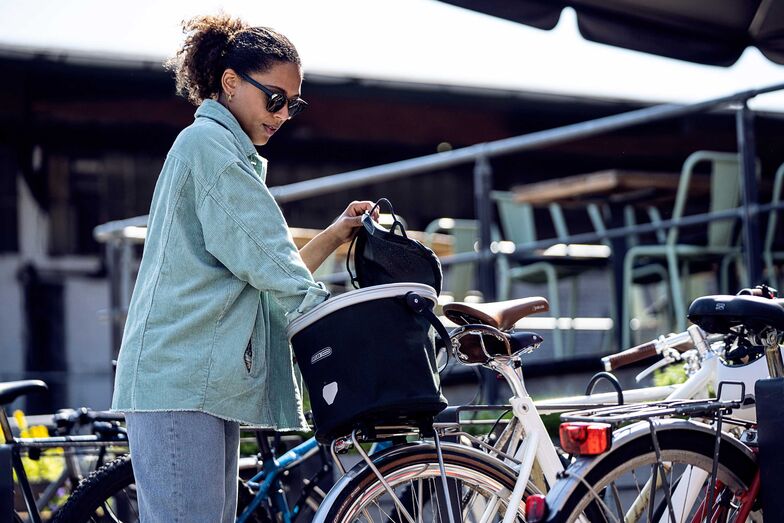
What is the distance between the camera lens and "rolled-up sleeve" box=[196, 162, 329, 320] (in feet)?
7.63

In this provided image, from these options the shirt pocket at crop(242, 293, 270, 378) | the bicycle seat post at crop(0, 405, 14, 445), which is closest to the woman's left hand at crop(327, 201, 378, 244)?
the shirt pocket at crop(242, 293, 270, 378)

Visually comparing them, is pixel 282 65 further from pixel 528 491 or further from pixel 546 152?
pixel 546 152

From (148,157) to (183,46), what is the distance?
8580 millimetres

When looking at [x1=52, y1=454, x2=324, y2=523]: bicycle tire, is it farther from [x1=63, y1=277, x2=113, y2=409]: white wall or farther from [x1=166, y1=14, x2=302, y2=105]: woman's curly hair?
[x1=63, y1=277, x2=113, y2=409]: white wall

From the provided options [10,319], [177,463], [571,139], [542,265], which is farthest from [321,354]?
[10,319]

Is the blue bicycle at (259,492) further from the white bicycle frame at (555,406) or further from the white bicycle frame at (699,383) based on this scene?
the white bicycle frame at (699,383)

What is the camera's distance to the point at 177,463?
92.9 inches

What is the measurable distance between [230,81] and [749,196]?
2310 mm

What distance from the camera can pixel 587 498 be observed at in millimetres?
2297

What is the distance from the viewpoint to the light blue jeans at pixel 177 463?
236 cm

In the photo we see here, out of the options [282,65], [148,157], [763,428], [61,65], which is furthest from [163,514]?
[148,157]

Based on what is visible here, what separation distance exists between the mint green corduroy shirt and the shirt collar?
0.02 m

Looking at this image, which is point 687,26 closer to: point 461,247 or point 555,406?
point 555,406

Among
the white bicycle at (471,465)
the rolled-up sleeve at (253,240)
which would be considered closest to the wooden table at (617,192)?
the white bicycle at (471,465)
